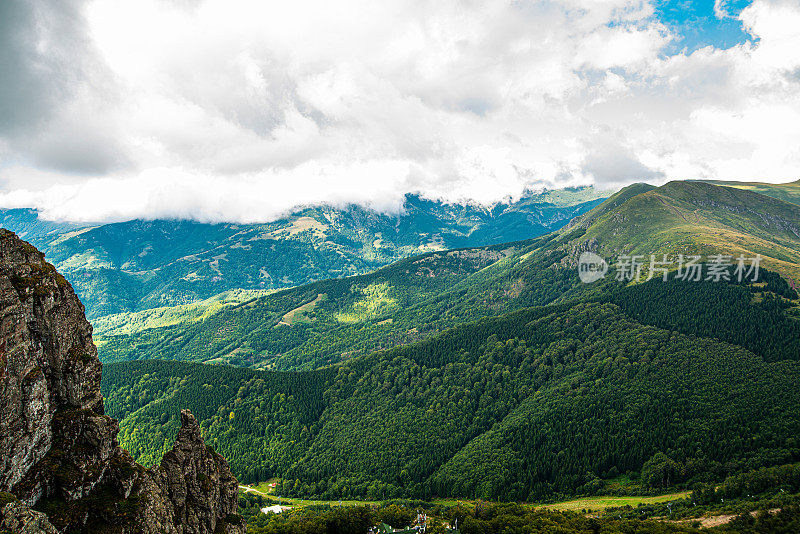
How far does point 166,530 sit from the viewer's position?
59.6m

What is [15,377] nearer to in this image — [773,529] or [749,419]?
[773,529]

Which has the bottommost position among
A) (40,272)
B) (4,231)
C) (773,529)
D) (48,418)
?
(773,529)

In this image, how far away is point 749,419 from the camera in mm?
185625

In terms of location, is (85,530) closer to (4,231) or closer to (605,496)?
(4,231)

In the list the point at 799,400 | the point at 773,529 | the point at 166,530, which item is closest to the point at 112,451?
the point at 166,530

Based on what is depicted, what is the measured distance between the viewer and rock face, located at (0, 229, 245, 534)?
44625mm

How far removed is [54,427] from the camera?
49.9 metres

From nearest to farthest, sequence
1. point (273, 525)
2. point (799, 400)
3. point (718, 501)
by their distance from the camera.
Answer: point (273, 525), point (718, 501), point (799, 400)

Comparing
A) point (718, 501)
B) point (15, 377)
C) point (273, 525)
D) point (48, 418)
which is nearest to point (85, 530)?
point (48, 418)

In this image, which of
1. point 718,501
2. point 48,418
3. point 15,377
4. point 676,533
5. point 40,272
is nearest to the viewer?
point 15,377

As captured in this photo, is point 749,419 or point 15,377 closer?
point 15,377

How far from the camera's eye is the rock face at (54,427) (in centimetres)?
4462

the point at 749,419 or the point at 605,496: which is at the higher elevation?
the point at 749,419

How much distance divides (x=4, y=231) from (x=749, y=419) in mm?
254821
